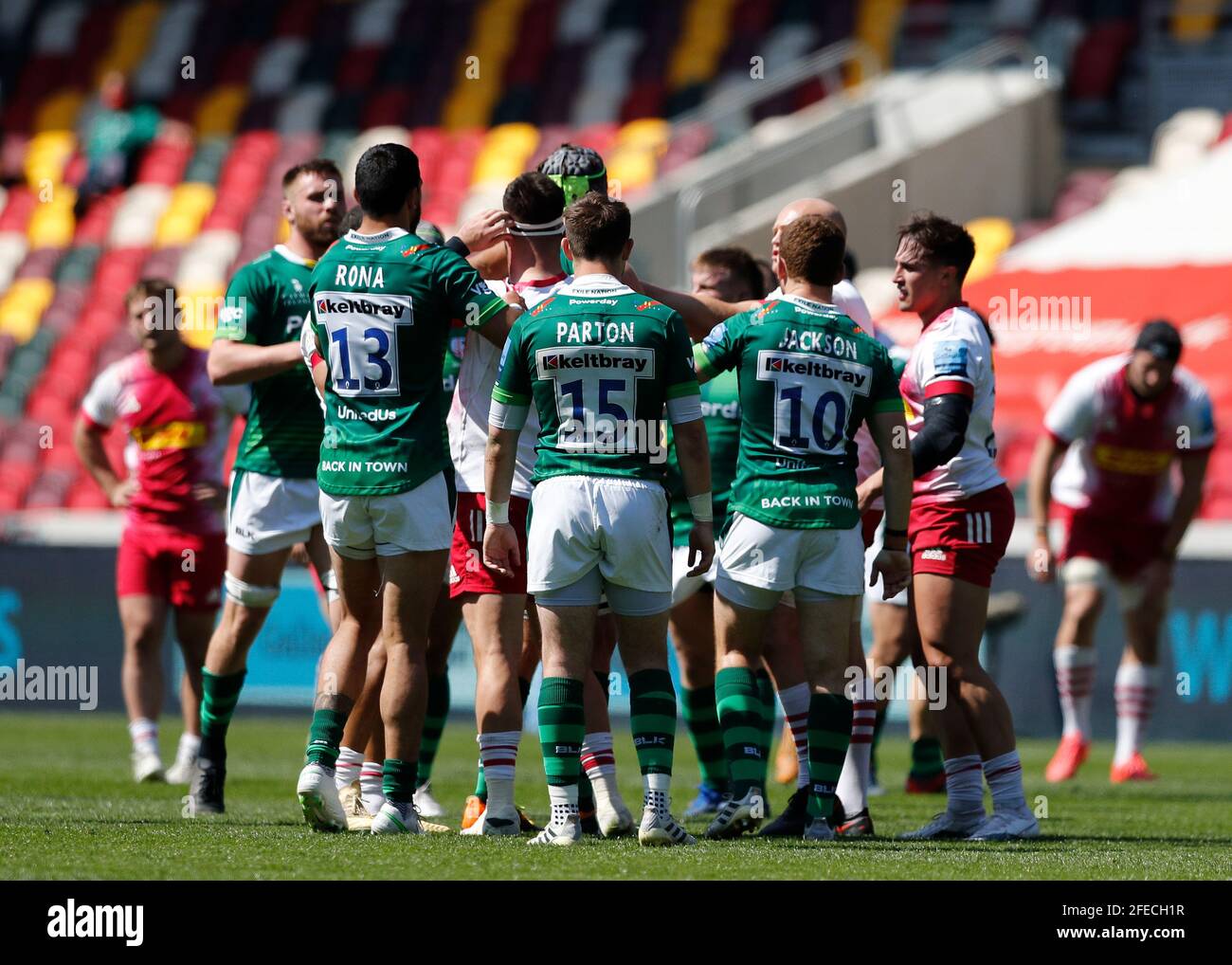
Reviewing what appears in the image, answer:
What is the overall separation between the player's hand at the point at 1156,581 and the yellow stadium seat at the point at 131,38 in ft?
60.1

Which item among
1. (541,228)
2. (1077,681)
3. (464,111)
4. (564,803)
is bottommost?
(564,803)

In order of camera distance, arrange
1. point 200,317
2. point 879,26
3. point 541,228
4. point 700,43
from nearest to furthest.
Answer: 1. point 541,228
2. point 200,317
3. point 879,26
4. point 700,43

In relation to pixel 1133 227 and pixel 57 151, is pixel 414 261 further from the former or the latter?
pixel 57 151

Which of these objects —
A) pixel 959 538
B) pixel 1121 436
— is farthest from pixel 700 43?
pixel 959 538

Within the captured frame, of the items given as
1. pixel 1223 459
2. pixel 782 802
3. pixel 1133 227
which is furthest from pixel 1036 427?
pixel 782 802

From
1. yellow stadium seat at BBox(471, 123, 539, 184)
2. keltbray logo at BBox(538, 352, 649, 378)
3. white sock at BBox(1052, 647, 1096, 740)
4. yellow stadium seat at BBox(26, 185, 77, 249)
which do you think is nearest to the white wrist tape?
keltbray logo at BBox(538, 352, 649, 378)

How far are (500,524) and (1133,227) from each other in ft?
45.2

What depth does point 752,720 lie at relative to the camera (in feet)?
22.6

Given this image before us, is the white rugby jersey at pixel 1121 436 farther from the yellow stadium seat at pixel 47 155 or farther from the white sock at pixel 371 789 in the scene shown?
the yellow stadium seat at pixel 47 155

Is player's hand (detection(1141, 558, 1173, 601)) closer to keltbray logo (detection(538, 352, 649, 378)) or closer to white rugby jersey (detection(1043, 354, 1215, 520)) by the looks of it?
white rugby jersey (detection(1043, 354, 1215, 520))

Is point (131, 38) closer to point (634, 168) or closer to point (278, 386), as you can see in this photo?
point (634, 168)

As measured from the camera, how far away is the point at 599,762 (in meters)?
6.80

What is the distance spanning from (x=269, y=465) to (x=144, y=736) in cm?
261

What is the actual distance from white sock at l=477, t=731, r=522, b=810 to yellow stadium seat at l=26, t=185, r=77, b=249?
1828 cm
